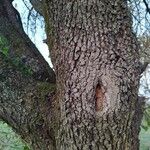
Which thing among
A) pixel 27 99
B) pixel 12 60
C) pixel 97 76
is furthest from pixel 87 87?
pixel 12 60

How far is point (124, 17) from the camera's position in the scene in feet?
8.34

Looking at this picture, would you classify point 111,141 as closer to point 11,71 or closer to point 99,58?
point 99,58

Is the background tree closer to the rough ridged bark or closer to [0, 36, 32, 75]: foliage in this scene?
the rough ridged bark

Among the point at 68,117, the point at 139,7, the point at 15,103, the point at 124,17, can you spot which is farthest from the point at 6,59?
the point at 139,7

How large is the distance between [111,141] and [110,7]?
0.83 metres

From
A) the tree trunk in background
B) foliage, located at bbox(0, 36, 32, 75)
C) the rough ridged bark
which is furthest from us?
foliage, located at bbox(0, 36, 32, 75)

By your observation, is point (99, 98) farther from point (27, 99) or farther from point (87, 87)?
point (27, 99)

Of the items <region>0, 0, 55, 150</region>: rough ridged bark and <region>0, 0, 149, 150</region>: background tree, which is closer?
<region>0, 0, 149, 150</region>: background tree

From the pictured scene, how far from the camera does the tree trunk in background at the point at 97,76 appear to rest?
2408mm

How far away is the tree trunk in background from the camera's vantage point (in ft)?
7.90

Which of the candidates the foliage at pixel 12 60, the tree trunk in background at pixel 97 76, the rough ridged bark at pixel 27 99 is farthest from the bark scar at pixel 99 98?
the foliage at pixel 12 60

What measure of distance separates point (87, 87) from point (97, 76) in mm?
90

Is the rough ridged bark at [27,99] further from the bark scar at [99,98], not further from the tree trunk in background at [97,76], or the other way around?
the bark scar at [99,98]

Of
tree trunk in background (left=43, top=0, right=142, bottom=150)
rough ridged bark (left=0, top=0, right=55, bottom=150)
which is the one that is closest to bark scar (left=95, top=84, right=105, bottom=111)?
tree trunk in background (left=43, top=0, right=142, bottom=150)
